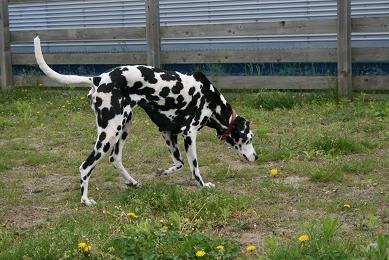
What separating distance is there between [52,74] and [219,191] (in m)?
2.00

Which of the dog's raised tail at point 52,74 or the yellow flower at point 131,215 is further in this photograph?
the dog's raised tail at point 52,74

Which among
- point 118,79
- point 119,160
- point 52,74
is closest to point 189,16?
point 119,160

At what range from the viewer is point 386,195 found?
22.0 ft

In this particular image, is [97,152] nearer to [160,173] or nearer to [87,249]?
[160,173]

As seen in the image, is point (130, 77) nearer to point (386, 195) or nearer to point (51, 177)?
point (51, 177)

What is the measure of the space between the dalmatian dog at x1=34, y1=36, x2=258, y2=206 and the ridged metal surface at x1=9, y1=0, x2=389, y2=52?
5169 mm

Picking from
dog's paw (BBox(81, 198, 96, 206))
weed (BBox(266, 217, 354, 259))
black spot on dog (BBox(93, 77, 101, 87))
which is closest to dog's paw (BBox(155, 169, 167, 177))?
dog's paw (BBox(81, 198, 96, 206))

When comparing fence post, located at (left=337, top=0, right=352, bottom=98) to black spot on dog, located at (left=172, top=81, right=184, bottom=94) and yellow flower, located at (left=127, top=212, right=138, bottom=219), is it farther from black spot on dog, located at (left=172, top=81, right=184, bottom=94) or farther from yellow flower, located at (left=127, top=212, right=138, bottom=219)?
yellow flower, located at (left=127, top=212, right=138, bottom=219)

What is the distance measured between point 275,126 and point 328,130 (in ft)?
3.15

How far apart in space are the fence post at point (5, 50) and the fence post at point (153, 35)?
3.28m

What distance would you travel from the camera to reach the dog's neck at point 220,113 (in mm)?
7492

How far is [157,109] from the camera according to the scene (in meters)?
7.21

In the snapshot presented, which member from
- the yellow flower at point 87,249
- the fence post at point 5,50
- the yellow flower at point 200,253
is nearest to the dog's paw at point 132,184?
the yellow flower at point 87,249

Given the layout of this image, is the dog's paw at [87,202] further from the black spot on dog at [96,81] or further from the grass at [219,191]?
the black spot on dog at [96,81]
